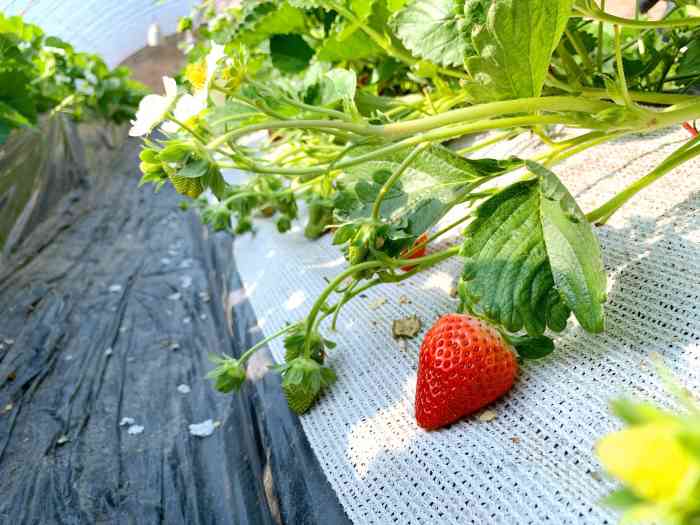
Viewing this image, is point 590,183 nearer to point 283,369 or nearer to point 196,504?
point 283,369

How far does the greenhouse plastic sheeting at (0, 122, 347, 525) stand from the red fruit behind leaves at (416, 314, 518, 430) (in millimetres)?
139

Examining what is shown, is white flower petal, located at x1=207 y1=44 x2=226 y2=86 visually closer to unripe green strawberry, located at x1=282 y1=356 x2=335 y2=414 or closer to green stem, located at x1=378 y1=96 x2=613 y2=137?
green stem, located at x1=378 y1=96 x2=613 y2=137

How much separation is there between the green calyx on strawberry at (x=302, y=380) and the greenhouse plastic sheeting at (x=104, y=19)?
1683 mm

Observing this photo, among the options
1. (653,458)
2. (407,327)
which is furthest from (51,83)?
(653,458)

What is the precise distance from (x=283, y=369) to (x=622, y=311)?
340 mm

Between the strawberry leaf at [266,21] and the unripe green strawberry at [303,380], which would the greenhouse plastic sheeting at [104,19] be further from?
the unripe green strawberry at [303,380]

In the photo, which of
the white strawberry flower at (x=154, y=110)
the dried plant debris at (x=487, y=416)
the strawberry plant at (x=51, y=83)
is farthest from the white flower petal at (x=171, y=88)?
the strawberry plant at (x=51, y=83)

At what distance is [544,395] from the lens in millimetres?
580

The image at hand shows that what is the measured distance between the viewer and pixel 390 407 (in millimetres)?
694

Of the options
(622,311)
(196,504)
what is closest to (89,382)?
(196,504)

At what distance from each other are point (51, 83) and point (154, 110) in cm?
211

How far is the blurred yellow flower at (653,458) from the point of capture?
0.19m

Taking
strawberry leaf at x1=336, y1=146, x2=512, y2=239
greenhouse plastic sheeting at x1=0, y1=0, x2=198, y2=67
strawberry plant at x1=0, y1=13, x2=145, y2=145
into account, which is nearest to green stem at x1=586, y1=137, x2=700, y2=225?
strawberry leaf at x1=336, y1=146, x2=512, y2=239

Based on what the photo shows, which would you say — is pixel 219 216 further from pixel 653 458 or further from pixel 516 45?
pixel 653 458
